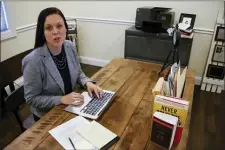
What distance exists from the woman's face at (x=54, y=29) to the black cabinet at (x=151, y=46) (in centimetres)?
175

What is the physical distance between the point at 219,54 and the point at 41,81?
94.0 inches

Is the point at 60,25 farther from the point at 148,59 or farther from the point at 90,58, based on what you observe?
the point at 90,58

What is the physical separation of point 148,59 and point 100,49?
96 centimetres

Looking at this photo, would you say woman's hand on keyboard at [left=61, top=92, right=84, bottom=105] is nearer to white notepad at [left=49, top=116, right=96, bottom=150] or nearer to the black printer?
white notepad at [left=49, top=116, right=96, bottom=150]

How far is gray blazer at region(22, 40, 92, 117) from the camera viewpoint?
1183 millimetres

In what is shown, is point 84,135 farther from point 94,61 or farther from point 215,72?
point 94,61

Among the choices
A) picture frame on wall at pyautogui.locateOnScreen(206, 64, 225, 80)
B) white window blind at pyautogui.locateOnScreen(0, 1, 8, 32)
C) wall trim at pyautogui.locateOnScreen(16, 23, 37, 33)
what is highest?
white window blind at pyautogui.locateOnScreen(0, 1, 8, 32)

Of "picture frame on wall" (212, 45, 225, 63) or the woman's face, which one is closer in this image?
the woman's face

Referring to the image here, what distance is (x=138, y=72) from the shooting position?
1.63m

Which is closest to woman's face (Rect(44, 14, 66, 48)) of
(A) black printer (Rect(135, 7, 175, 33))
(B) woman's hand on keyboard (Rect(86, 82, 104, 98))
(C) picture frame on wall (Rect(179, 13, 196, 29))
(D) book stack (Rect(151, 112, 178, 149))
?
(B) woman's hand on keyboard (Rect(86, 82, 104, 98))

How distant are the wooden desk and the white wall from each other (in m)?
1.47

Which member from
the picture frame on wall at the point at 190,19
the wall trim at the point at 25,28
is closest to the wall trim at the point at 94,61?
the wall trim at the point at 25,28

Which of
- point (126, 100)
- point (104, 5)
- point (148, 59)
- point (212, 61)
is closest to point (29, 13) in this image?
point (104, 5)

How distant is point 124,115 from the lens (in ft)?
3.59
